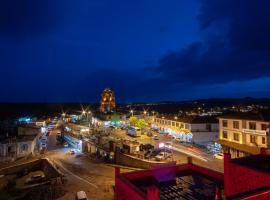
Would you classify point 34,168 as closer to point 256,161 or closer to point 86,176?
point 86,176

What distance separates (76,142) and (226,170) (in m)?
51.6

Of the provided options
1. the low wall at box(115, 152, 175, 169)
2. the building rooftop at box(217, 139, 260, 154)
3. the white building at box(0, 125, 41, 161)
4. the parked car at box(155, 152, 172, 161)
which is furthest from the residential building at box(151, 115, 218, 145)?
the white building at box(0, 125, 41, 161)

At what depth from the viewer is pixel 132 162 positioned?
40.0 meters

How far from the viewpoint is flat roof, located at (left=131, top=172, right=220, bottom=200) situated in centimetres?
1380

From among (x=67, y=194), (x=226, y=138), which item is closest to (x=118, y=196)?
(x=67, y=194)

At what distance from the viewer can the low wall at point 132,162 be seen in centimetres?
3838

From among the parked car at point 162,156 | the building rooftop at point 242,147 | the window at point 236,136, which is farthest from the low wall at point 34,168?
the window at point 236,136

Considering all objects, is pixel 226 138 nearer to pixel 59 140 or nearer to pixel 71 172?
pixel 71 172

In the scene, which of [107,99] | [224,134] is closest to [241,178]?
[224,134]

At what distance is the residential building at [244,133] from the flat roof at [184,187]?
24.6 metres

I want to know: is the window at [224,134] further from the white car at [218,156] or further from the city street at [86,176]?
the city street at [86,176]

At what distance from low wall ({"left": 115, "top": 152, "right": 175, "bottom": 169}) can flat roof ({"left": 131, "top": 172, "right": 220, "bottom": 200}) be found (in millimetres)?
21424

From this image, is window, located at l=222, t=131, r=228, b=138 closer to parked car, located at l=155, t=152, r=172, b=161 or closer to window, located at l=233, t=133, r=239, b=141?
window, located at l=233, t=133, r=239, b=141

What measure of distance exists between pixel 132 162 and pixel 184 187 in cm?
2583
